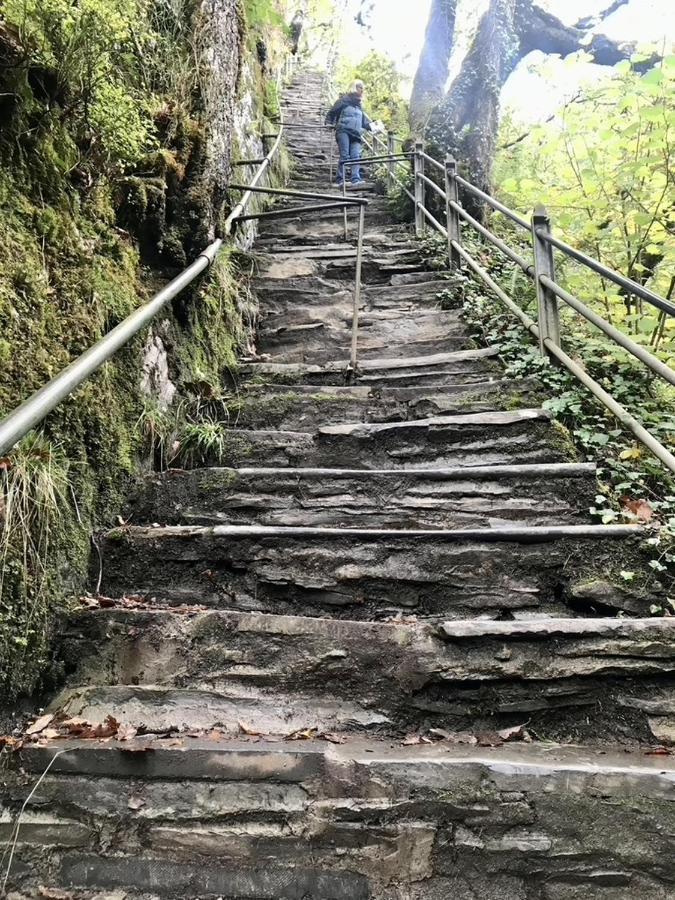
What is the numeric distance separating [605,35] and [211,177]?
747 inches

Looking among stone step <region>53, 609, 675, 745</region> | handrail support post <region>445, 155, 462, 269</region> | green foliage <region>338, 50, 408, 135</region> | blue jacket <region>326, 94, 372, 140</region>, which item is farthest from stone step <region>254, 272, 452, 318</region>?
green foliage <region>338, 50, 408, 135</region>

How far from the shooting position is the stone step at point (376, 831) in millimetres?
1399

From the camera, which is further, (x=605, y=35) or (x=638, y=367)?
(x=605, y=35)

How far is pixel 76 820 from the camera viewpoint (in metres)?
1.49

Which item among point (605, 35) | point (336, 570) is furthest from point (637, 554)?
point (605, 35)

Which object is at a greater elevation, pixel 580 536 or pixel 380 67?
pixel 380 67

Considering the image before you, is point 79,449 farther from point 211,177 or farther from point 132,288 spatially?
point 211,177

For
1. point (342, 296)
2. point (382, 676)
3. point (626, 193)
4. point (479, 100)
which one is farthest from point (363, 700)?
point (479, 100)

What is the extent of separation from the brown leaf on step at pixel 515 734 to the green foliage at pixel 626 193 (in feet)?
8.65

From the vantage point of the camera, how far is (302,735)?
1683 millimetres

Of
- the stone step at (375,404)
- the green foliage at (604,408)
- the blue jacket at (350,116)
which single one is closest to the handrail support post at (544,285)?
the green foliage at (604,408)

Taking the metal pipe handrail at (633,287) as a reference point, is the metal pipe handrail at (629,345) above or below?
below

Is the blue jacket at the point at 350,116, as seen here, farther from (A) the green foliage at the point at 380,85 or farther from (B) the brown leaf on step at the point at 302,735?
(B) the brown leaf on step at the point at 302,735

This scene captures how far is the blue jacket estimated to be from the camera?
8664 millimetres
